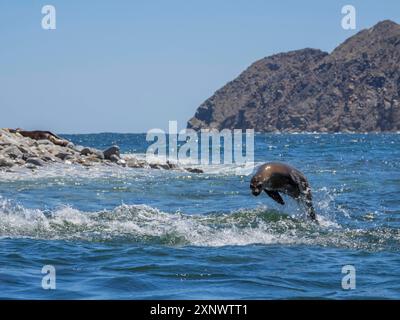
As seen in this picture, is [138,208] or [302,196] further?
[138,208]

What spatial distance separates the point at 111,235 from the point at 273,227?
8.67ft

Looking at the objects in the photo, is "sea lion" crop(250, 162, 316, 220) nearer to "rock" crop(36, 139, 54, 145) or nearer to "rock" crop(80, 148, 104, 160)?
"rock" crop(80, 148, 104, 160)

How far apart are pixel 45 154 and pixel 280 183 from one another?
56.0 ft

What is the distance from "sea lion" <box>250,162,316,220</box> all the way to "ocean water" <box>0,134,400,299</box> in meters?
0.41

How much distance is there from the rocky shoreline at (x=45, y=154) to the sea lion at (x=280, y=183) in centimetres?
1397

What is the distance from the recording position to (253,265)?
935cm

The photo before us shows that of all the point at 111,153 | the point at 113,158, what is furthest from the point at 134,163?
the point at 111,153

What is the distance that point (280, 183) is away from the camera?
12977mm

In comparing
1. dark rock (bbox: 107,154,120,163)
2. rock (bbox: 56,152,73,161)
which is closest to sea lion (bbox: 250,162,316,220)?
rock (bbox: 56,152,73,161)

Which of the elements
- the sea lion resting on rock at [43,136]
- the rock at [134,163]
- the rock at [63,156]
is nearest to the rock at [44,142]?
the sea lion resting on rock at [43,136]

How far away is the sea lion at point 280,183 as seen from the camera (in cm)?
1273

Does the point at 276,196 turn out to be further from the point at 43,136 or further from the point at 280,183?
the point at 43,136
